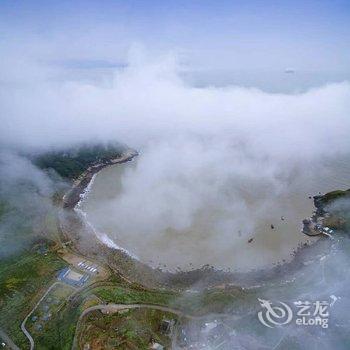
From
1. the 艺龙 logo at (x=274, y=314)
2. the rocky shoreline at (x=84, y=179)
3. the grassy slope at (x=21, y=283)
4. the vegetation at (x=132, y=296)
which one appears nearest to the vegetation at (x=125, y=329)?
the vegetation at (x=132, y=296)

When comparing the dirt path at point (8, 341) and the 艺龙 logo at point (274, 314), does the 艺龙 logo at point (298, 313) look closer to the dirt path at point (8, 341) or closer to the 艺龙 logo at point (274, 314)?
the 艺龙 logo at point (274, 314)

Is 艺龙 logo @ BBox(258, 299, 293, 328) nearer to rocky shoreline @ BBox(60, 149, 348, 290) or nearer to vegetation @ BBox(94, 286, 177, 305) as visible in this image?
rocky shoreline @ BBox(60, 149, 348, 290)

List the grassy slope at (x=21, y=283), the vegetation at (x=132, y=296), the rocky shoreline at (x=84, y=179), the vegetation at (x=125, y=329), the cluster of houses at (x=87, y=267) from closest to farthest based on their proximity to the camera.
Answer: the vegetation at (x=125, y=329) < the grassy slope at (x=21, y=283) < the vegetation at (x=132, y=296) < the cluster of houses at (x=87, y=267) < the rocky shoreline at (x=84, y=179)

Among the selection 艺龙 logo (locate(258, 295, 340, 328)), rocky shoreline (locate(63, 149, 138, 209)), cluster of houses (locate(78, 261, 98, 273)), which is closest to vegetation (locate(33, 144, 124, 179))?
rocky shoreline (locate(63, 149, 138, 209))

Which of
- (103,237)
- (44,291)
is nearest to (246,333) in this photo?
(44,291)

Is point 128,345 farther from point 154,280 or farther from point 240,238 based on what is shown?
point 240,238

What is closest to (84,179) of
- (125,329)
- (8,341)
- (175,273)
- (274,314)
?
(175,273)
